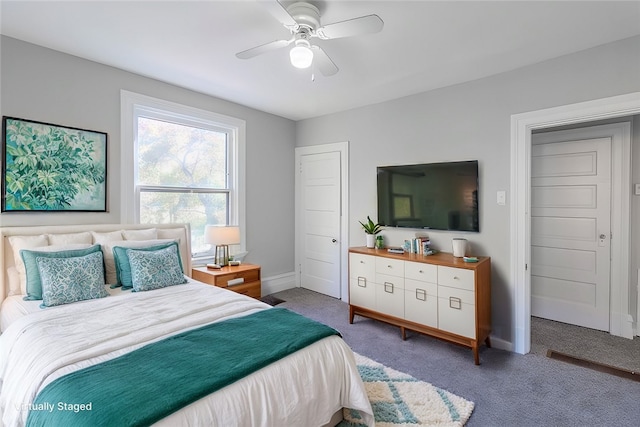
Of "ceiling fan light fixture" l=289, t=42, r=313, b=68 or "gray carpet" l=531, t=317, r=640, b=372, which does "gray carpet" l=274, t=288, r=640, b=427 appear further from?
"ceiling fan light fixture" l=289, t=42, r=313, b=68

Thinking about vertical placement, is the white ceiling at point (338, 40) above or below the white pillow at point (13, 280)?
above

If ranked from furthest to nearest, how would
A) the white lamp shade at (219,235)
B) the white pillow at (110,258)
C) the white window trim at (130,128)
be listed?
the white lamp shade at (219,235) < the white window trim at (130,128) < the white pillow at (110,258)

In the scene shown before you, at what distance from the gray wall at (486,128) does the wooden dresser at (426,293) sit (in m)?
0.23

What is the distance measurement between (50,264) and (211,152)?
215 cm

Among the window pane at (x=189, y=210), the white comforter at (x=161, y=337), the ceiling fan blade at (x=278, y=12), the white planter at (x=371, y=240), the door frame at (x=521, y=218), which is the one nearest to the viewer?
the white comforter at (x=161, y=337)

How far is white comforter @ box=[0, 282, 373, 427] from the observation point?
4.31ft

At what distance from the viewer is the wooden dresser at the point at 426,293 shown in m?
2.72

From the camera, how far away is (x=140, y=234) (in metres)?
2.91

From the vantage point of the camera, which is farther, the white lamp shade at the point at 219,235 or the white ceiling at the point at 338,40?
the white lamp shade at the point at 219,235

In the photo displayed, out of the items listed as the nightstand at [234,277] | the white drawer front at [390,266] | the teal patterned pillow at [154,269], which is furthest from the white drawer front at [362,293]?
the teal patterned pillow at [154,269]

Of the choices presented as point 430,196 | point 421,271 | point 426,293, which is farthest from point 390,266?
point 430,196

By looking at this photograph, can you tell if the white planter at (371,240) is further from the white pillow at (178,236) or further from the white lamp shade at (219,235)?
the white pillow at (178,236)

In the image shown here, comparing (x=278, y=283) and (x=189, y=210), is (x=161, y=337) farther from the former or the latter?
(x=278, y=283)

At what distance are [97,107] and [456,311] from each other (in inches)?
149
